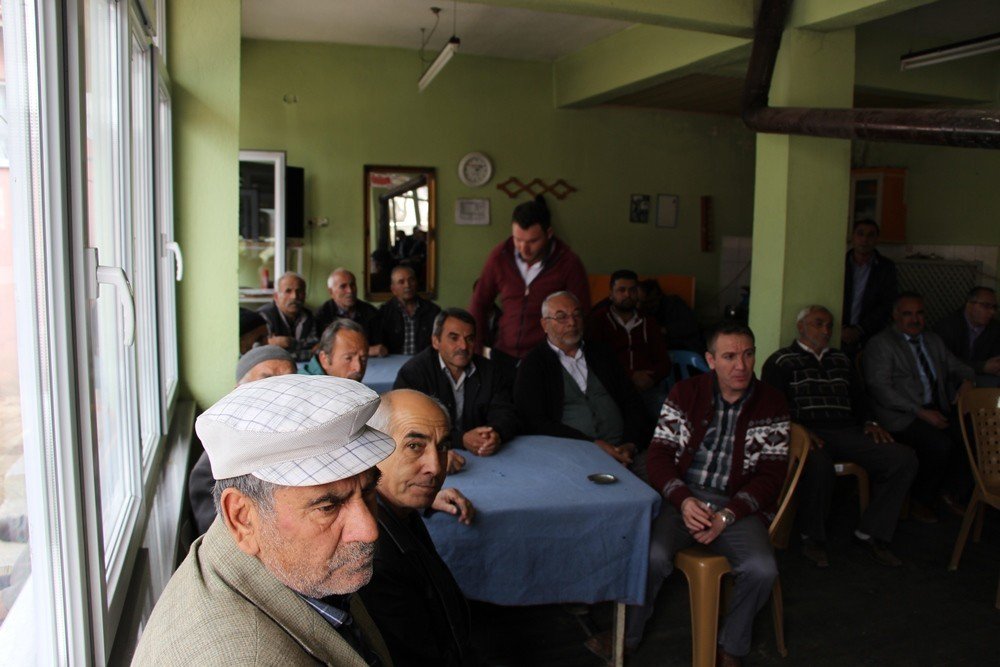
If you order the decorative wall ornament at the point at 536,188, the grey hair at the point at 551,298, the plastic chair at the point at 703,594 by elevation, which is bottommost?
the plastic chair at the point at 703,594

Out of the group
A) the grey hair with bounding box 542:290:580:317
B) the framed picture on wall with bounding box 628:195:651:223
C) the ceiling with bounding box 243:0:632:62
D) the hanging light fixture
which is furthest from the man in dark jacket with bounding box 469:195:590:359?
the framed picture on wall with bounding box 628:195:651:223

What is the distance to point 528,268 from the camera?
4.26 m

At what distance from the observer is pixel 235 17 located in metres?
3.43

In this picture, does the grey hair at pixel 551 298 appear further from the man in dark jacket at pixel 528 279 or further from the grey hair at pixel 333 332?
the grey hair at pixel 333 332

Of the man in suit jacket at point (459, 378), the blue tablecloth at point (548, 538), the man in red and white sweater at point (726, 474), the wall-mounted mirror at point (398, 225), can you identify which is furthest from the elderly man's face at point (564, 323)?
the wall-mounted mirror at point (398, 225)

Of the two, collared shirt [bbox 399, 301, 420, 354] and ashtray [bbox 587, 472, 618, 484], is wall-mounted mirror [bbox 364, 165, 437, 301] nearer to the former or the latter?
collared shirt [bbox 399, 301, 420, 354]

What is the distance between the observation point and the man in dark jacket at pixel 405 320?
18.9 feet

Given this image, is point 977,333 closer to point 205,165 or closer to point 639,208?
point 639,208

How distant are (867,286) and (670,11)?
107 inches

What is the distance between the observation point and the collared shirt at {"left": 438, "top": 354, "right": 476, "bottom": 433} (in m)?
3.56

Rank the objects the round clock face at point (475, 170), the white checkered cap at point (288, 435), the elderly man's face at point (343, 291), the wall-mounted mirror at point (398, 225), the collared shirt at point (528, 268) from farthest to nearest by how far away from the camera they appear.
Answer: the round clock face at point (475, 170), the wall-mounted mirror at point (398, 225), the elderly man's face at point (343, 291), the collared shirt at point (528, 268), the white checkered cap at point (288, 435)

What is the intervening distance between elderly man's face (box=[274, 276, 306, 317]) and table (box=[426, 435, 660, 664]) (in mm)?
3193

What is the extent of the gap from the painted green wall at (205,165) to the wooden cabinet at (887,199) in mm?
6498

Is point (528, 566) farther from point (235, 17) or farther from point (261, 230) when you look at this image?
point (261, 230)
